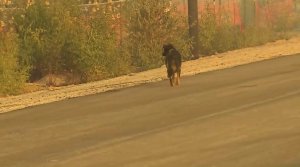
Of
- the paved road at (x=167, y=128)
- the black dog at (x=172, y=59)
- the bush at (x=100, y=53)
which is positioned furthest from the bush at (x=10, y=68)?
the black dog at (x=172, y=59)

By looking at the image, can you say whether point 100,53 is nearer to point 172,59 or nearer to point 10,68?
point 10,68

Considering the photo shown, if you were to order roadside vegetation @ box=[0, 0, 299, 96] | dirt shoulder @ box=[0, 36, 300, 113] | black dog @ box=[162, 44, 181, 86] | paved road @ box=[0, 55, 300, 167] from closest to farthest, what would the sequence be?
1. paved road @ box=[0, 55, 300, 167]
2. black dog @ box=[162, 44, 181, 86]
3. dirt shoulder @ box=[0, 36, 300, 113]
4. roadside vegetation @ box=[0, 0, 299, 96]

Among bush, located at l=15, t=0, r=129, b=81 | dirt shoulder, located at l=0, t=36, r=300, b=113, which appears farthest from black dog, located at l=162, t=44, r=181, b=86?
bush, located at l=15, t=0, r=129, b=81

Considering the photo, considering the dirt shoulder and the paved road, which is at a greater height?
the paved road

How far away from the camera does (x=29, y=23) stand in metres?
23.4

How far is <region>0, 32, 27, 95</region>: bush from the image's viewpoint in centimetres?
2017

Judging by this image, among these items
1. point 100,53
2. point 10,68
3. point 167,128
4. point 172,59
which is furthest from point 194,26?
point 167,128

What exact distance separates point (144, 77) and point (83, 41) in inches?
98.4

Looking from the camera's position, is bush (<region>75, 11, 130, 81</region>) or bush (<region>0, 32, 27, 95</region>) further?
bush (<region>75, 11, 130, 81</region>)

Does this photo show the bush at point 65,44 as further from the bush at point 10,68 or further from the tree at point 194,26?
the tree at point 194,26

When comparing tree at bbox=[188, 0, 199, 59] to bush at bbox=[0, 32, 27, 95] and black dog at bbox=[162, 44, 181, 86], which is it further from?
black dog at bbox=[162, 44, 181, 86]

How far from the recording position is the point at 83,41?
75.5ft

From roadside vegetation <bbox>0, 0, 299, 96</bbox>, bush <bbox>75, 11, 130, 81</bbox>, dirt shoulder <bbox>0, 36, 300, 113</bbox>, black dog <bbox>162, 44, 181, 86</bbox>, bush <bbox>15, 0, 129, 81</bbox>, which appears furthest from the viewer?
bush <bbox>15, 0, 129, 81</bbox>

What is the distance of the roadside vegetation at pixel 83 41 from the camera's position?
22.3m
